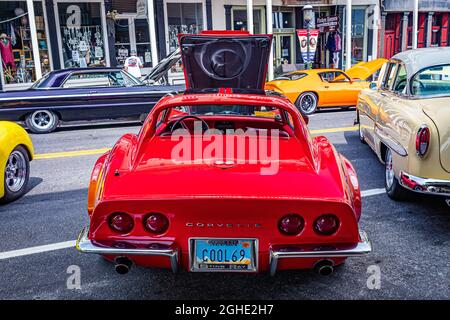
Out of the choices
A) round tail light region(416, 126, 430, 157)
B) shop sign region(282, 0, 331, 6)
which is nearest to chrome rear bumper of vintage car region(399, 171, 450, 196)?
round tail light region(416, 126, 430, 157)

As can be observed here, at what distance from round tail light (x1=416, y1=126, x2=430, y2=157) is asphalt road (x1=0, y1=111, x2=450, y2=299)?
0.73 meters

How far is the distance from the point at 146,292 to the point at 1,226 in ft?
7.08

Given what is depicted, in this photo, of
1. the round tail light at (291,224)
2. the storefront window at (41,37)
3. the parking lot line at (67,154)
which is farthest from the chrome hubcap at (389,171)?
the storefront window at (41,37)

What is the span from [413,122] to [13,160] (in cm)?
438

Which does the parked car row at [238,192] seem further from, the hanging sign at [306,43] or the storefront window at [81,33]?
the storefront window at [81,33]

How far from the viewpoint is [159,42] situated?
17.6 m

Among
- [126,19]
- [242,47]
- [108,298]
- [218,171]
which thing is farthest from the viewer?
[126,19]

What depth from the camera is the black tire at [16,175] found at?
5.14m

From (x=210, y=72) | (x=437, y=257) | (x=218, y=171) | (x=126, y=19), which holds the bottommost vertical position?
(x=437, y=257)

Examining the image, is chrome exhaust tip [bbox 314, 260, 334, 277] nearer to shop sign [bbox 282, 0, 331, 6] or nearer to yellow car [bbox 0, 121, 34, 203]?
yellow car [bbox 0, 121, 34, 203]

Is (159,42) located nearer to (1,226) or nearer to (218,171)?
(1,226)

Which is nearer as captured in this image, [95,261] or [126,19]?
[95,261]

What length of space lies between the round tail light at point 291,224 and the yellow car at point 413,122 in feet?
6.19
